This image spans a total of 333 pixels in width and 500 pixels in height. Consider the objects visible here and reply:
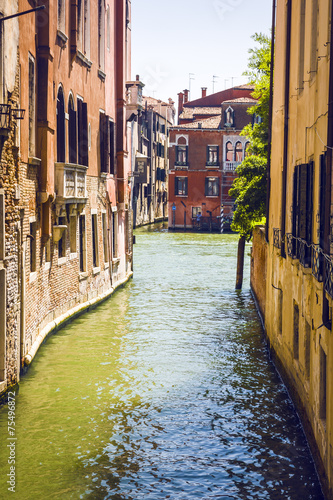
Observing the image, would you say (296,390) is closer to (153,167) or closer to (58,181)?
(58,181)

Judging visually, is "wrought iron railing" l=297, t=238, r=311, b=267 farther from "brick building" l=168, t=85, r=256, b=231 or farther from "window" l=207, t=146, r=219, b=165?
"window" l=207, t=146, r=219, b=165

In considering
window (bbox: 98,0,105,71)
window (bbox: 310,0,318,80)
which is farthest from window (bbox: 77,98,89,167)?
window (bbox: 310,0,318,80)

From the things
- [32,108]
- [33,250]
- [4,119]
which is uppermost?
[32,108]

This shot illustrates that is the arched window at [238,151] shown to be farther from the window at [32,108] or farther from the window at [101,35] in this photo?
the window at [32,108]

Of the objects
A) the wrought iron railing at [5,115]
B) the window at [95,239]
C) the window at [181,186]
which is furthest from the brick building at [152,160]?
the wrought iron railing at [5,115]

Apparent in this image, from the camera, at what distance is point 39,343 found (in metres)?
13.5

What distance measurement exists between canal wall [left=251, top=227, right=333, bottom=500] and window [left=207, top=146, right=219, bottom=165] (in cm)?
4065

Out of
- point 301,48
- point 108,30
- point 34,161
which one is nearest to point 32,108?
point 34,161

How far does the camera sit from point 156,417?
10.3 m

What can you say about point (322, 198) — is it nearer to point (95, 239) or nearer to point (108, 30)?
point (95, 239)

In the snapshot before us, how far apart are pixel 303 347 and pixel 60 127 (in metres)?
8.09

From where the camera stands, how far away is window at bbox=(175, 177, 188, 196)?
56.3 metres

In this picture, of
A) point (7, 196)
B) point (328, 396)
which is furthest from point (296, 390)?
point (7, 196)

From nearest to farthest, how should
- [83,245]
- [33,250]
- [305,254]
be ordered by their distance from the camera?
1. [305,254]
2. [33,250]
3. [83,245]
